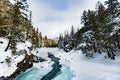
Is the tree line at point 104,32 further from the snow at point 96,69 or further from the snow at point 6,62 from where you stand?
the snow at point 6,62

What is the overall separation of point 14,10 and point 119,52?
67.3 feet

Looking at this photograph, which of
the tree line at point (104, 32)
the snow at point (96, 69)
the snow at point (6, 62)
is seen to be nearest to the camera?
the snow at point (96, 69)

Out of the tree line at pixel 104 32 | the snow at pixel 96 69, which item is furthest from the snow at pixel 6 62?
the tree line at pixel 104 32

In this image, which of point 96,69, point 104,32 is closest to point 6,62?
point 96,69

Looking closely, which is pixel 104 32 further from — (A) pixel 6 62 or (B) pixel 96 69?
(A) pixel 6 62

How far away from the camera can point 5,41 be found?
A: 40438 millimetres

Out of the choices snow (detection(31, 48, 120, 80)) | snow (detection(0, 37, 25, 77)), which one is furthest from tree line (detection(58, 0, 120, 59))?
snow (detection(0, 37, 25, 77))

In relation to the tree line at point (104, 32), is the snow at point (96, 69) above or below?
below

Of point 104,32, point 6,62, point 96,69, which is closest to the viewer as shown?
point 96,69

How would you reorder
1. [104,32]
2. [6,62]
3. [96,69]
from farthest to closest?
1. [104,32]
2. [6,62]
3. [96,69]

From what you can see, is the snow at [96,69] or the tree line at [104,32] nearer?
the snow at [96,69]

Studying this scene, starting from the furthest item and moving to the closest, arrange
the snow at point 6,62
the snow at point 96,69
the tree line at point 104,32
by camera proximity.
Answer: the tree line at point 104,32 → the snow at point 6,62 → the snow at point 96,69

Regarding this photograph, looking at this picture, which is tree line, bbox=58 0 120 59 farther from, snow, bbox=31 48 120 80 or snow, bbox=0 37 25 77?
snow, bbox=0 37 25 77

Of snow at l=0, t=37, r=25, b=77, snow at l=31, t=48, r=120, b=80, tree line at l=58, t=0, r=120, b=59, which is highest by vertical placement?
tree line at l=58, t=0, r=120, b=59
